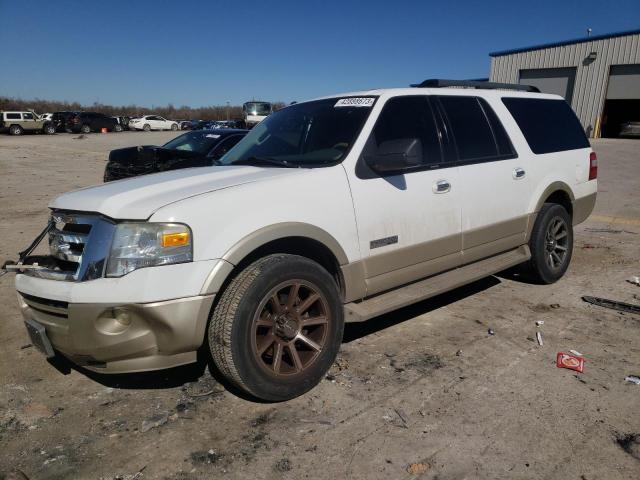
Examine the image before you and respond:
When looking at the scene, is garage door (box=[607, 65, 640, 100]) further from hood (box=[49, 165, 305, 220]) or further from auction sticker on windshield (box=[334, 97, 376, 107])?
hood (box=[49, 165, 305, 220])

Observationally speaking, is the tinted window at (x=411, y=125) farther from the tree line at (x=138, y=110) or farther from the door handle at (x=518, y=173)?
the tree line at (x=138, y=110)

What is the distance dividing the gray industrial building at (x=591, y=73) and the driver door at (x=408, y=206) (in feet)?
96.0

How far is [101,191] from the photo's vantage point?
10.0ft

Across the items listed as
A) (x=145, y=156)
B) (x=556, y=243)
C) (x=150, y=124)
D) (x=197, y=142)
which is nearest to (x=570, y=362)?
(x=556, y=243)

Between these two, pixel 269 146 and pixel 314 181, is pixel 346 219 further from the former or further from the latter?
pixel 269 146

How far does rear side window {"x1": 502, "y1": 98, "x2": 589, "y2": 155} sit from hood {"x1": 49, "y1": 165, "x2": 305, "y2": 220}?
2687 mm

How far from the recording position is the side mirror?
3.30m

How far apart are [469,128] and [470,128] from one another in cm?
1

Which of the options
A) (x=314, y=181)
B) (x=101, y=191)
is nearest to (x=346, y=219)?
(x=314, y=181)

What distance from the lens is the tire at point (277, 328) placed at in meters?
2.77

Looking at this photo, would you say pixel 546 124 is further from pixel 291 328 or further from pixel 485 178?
pixel 291 328

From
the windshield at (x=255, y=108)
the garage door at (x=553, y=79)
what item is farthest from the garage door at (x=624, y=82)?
the windshield at (x=255, y=108)

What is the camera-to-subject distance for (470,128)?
424 cm

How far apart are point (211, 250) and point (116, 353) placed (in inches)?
29.1
